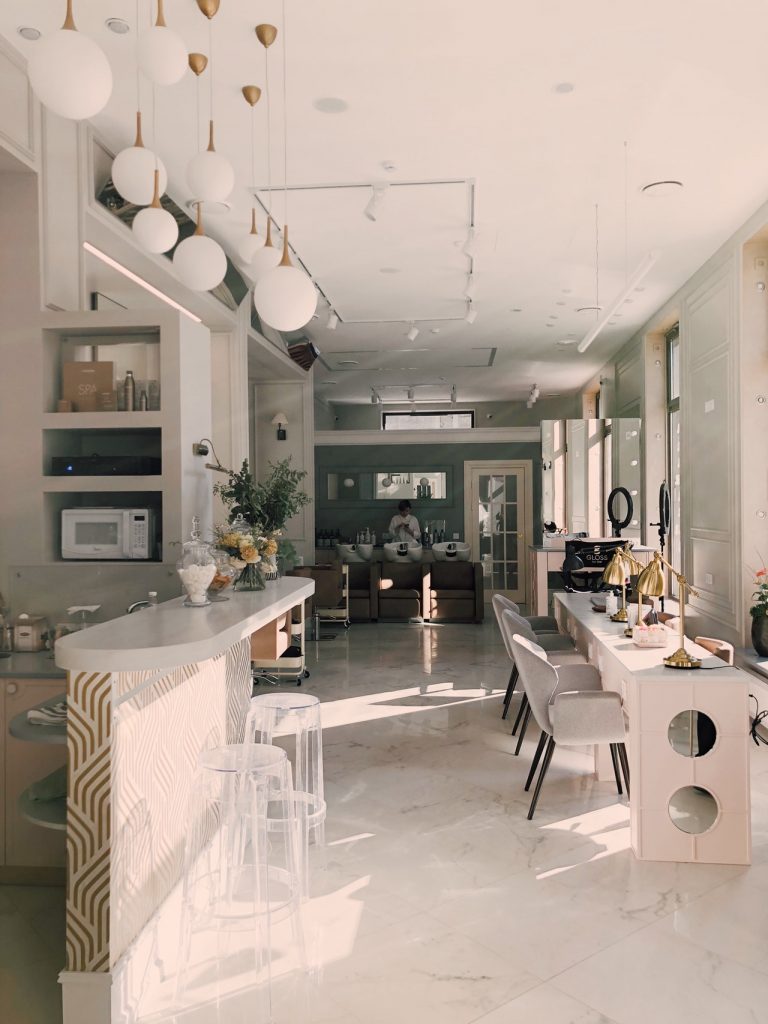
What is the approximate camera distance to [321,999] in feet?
7.89

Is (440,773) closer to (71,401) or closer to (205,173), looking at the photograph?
(71,401)

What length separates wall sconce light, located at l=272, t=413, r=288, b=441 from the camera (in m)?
9.82

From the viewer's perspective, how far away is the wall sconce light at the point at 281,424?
9820mm

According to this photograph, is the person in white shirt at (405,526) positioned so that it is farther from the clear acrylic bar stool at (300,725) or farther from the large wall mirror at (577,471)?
the clear acrylic bar stool at (300,725)

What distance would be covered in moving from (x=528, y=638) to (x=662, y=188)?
118 inches

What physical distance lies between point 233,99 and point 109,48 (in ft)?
→ 2.10

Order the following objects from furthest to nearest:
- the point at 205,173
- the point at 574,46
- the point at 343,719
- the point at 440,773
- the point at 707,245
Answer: the point at 707,245 → the point at 343,719 → the point at 440,773 → the point at 574,46 → the point at 205,173

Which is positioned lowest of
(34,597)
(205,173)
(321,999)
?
(321,999)

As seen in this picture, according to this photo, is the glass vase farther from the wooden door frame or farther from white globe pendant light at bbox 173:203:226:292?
the wooden door frame

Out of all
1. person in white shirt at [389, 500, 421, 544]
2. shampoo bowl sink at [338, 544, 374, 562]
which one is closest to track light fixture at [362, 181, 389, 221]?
shampoo bowl sink at [338, 544, 374, 562]

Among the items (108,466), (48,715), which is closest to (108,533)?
(108,466)

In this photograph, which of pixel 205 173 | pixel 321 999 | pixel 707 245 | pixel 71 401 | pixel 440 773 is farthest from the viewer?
pixel 707 245

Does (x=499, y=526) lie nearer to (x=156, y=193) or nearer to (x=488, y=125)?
(x=488, y=125)

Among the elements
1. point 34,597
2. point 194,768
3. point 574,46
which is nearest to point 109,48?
point 574,46
